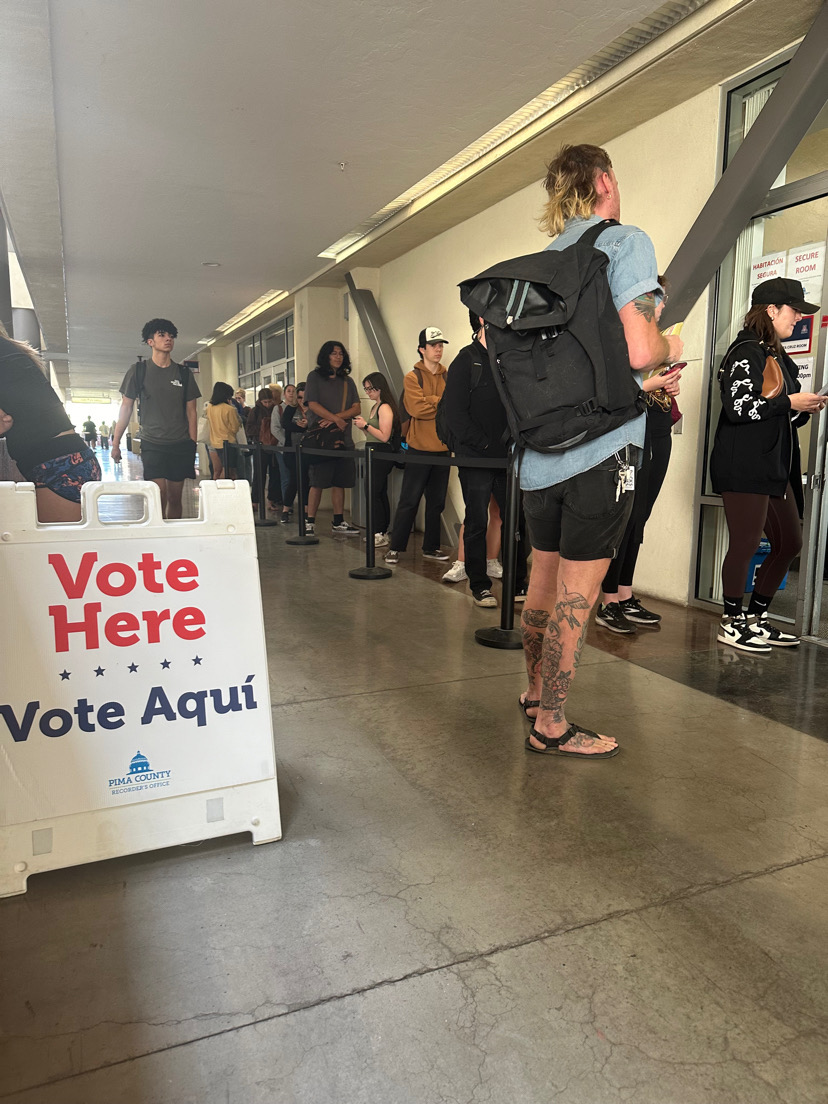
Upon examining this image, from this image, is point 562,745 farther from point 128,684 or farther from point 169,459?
point 169,459

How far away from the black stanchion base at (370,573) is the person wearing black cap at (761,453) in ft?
7.82

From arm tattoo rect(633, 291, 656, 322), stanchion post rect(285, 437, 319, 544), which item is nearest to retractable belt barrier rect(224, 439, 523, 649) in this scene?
stanchion post rect(285, 437, 319, 544)

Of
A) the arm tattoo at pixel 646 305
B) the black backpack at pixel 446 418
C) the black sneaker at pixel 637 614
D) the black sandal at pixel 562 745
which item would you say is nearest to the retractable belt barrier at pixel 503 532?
the black backpack at pixel 446 418

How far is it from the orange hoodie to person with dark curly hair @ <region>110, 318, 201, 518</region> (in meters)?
1.55

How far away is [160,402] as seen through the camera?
5.33 m

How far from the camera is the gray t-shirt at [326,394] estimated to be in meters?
7.27

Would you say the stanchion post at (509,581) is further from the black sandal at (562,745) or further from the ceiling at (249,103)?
the ceiling at (249,103)

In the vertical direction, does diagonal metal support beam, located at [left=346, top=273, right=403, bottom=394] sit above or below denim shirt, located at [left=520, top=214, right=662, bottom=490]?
above

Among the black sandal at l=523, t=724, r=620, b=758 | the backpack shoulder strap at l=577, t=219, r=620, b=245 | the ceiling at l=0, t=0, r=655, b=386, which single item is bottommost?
the black sandal at l=523, t=724, r=620, b=758

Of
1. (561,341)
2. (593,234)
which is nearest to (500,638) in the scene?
(561,341)

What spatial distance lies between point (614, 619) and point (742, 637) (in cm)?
65

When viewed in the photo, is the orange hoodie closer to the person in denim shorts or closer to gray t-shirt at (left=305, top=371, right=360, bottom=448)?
gray t-shirt at (left=305, top=371, right=360, bottom=448)

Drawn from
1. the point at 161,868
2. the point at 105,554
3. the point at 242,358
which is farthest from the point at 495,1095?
the point at 242,358

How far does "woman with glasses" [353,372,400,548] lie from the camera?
20.3ft
